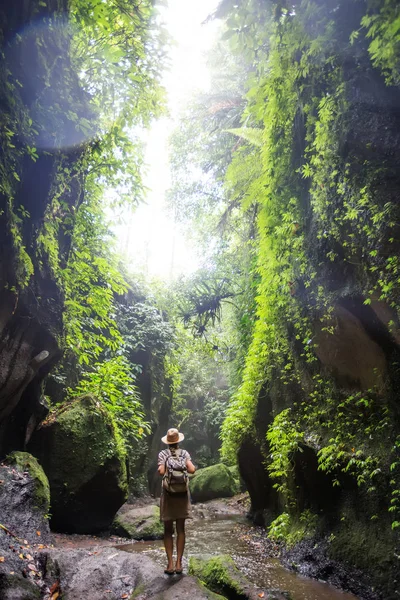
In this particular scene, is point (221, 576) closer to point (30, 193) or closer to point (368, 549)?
point (368, 549)

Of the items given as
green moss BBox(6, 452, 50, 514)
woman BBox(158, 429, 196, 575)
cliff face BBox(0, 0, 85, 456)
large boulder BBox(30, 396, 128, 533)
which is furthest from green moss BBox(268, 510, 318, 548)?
cliff face BBox(0, 0, 85, 456)

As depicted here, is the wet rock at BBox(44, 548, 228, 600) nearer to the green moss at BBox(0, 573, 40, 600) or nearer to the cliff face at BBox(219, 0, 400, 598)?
the green moss at BBox(0, 573, 40, 600)

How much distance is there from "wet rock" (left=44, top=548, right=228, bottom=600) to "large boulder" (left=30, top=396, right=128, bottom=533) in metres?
2.74

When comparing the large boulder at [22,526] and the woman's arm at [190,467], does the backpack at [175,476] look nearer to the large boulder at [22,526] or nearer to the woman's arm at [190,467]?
the woman's arm at [190,467]

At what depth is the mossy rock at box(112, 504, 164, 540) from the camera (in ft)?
26.5

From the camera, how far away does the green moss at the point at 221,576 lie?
14.5ft

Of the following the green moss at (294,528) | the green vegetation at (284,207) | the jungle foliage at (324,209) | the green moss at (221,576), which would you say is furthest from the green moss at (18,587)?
the green moss at (294,528)

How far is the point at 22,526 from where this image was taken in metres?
5.46

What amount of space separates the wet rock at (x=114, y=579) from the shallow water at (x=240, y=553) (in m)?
1.13

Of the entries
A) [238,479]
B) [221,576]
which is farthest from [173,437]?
→ [238,479]

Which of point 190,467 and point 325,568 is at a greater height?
point 190,467

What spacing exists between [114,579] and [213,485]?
11.2 m

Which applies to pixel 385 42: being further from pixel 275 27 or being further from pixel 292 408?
pixel 292 408

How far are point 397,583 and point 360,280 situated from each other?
11.5 ft
